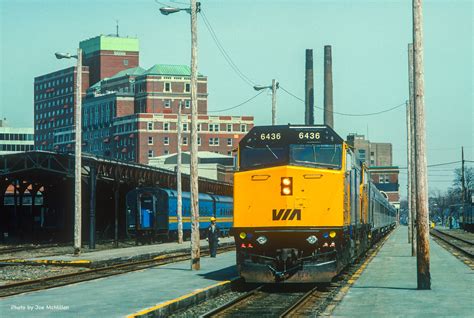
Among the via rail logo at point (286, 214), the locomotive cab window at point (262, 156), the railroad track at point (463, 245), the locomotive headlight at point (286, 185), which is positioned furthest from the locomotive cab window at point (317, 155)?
the railroad track at point (463, 245)

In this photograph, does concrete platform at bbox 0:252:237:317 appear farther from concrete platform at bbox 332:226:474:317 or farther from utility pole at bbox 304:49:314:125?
utility pole at bbox 304:49:314:125

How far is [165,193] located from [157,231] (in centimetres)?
281


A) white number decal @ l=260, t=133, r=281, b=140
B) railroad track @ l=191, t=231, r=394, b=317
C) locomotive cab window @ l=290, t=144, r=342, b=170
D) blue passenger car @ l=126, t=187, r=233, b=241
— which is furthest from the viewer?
blue passenger car @ l=126, t=187, r=233, b=241

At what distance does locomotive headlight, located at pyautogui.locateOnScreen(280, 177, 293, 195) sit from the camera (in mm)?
22672

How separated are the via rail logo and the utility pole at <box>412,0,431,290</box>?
2.99 m

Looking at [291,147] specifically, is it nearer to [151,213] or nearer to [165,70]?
[151,213]

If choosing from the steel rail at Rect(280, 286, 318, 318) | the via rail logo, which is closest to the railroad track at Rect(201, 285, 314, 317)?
the steel rail at Rect(280, 286, 318, 318)

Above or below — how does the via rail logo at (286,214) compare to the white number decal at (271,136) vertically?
below

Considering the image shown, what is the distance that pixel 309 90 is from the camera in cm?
9706

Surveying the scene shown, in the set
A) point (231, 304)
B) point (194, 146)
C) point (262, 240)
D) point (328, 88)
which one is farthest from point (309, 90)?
point (231, 304)

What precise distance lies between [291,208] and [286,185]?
0.59 meters

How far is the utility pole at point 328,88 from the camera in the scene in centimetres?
9756

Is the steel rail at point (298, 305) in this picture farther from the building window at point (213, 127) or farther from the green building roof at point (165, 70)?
the green building roof at point (165, 70)

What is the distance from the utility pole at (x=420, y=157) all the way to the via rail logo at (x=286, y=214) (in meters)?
2.99
